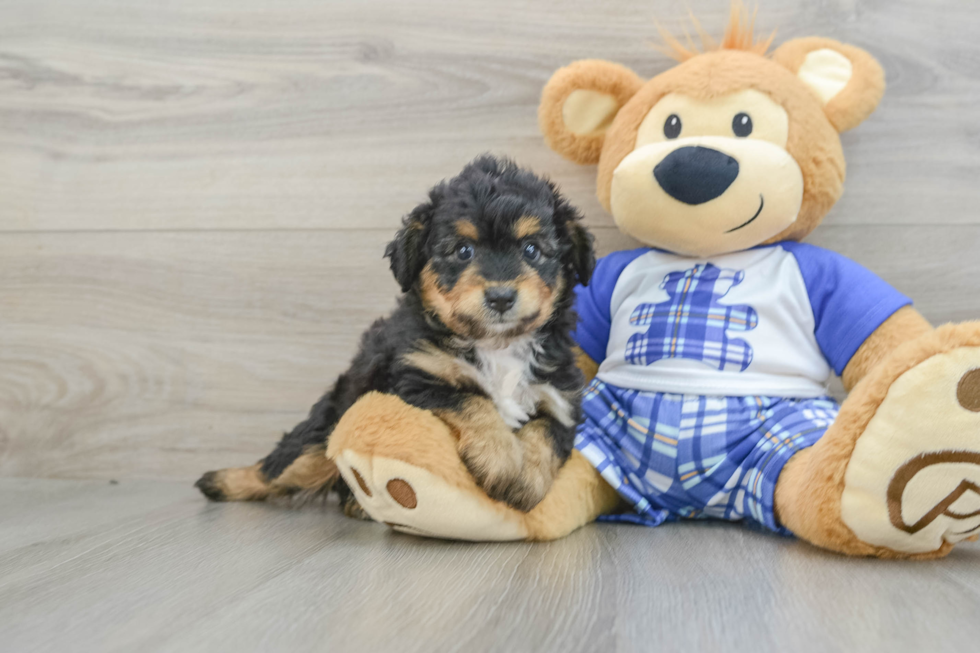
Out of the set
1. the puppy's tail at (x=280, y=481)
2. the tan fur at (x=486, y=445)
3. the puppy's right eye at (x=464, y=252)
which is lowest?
the puppy's tail at (x=280, y=481)

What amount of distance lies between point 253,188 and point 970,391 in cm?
185

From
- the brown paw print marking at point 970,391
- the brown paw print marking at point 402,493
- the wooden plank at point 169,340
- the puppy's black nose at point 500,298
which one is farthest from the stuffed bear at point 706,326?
the wooden plank at point 169,340

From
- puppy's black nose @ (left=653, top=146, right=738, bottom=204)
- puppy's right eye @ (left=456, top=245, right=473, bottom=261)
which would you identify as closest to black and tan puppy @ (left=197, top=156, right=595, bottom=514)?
puppy's right eye @ (left=456, top=245, right=473, bottom=261)

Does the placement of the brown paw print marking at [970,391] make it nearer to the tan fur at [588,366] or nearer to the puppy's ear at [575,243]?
the puppy's ear at [575,243]

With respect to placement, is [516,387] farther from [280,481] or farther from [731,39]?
[731,39]

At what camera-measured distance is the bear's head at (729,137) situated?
1578 millimetres

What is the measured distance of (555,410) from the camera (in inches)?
59.1

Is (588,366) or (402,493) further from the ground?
(588,366)

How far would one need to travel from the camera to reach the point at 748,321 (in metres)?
1.63

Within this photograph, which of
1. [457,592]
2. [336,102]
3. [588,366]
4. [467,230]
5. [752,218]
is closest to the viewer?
[457,592]

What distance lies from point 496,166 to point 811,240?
97 cm

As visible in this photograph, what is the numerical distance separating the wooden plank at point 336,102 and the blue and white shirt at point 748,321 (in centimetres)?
39

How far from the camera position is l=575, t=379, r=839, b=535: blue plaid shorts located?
4.94ft

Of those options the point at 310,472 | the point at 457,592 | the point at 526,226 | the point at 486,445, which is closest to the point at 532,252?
the point at 526,226
